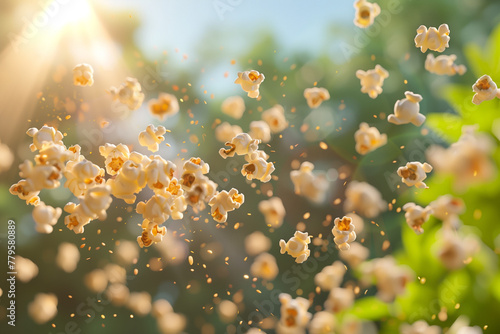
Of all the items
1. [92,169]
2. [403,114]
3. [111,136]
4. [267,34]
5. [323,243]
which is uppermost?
[92,169]

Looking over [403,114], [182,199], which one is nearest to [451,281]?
[403,114]

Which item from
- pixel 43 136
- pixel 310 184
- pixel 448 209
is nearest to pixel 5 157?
pixel 43 136

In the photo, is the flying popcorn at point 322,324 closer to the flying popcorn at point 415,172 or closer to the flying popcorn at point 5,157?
the flying popcorn at point 415,172

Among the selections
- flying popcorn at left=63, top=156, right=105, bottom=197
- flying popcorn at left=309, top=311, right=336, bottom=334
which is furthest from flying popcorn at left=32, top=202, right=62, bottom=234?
flying popcorn at left=309, top=311, right=336, bottom=334

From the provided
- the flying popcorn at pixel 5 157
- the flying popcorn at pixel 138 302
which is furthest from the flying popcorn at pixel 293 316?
the flying popcorn at pixel 5 157

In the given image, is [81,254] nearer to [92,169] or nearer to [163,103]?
[92,169]

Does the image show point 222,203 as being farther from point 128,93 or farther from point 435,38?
point 435,38

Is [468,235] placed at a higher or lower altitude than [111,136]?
lower
